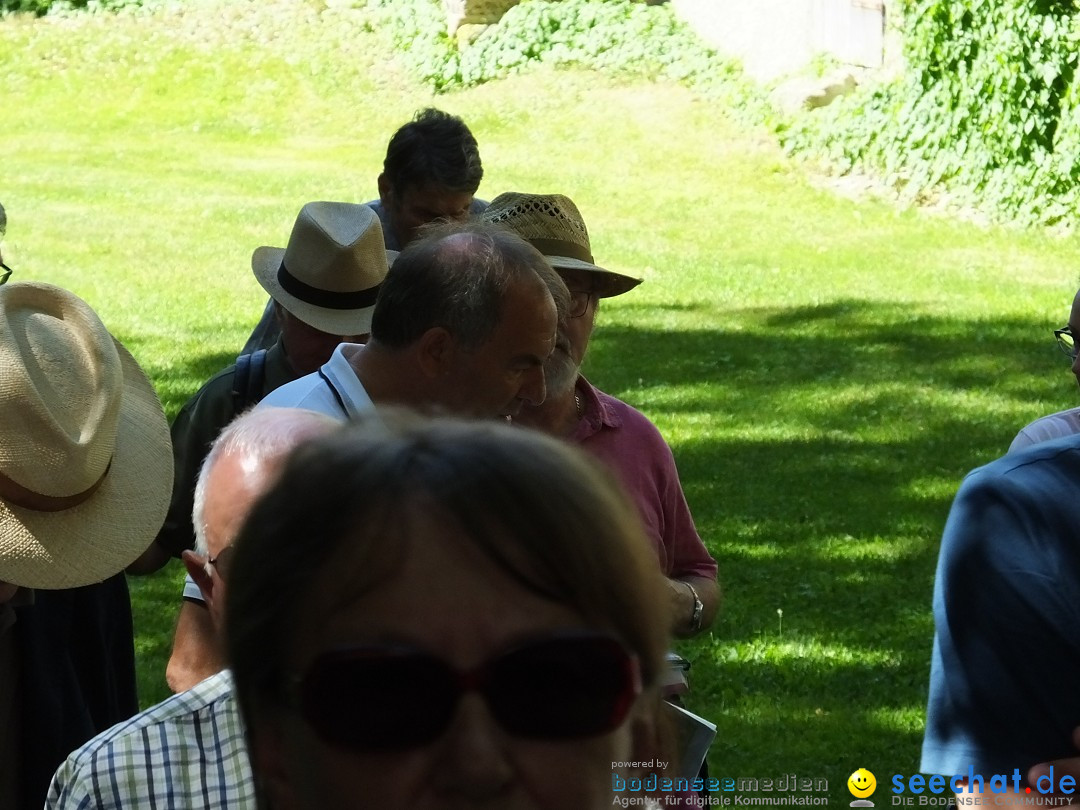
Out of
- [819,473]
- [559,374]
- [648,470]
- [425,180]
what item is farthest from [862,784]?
[819,473]

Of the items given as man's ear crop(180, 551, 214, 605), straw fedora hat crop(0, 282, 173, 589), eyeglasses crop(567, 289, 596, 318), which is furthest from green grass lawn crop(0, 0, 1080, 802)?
eyeglasses crop(567, 289, 596, 318)

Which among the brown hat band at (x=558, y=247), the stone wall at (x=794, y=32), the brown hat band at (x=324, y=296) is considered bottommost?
the stone wall at (x=794, y=32)

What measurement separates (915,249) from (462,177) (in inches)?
393

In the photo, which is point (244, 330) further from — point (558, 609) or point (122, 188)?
point (558, 609)

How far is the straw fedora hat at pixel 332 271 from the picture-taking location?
4.56 metres

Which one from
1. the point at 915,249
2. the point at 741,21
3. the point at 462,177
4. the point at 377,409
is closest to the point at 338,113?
the point at 741,21

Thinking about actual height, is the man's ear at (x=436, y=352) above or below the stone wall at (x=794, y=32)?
above

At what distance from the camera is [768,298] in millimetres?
13344

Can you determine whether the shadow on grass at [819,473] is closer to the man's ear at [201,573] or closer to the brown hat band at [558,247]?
the brown hat band at [558,247]

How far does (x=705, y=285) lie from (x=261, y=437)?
11664mm

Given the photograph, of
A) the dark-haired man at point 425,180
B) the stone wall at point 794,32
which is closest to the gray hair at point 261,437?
the dark-haired man at point 425,180

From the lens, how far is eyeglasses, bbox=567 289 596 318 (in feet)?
13.9

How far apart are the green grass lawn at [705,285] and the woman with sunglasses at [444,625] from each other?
7 cm

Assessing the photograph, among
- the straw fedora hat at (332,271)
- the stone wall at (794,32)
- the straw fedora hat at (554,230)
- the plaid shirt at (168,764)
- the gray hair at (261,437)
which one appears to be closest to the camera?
the plaid shirt at (168,764)
